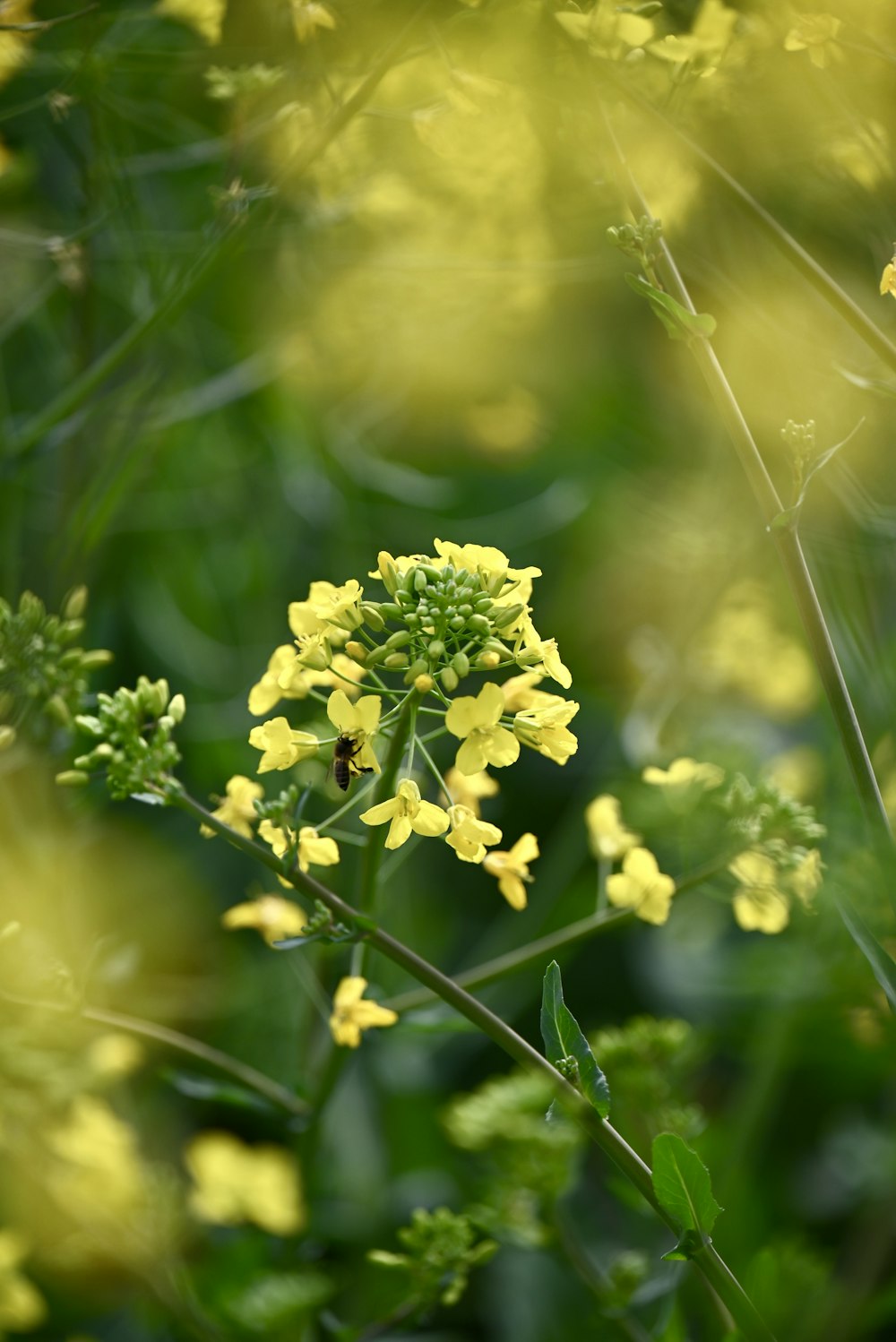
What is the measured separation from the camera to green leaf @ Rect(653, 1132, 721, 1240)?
616 mm

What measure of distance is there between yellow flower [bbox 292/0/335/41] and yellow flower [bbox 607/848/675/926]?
819 millimetres

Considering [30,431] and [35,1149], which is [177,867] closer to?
[35,1149]

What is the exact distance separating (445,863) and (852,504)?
3.63 ft

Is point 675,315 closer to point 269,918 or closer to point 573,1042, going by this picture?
point 573,1042

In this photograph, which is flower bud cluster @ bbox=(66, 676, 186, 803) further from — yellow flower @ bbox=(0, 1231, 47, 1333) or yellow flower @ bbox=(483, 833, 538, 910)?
yellow flower @ bbox=(0, 1231, 47, 1333)

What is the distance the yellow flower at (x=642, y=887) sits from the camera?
2.71ft

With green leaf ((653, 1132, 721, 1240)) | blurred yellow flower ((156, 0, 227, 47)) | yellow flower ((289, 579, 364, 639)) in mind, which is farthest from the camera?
blurred yellow flower ((156, 0, 227, 47))

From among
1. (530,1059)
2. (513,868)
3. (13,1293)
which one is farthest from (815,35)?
(13,1293)

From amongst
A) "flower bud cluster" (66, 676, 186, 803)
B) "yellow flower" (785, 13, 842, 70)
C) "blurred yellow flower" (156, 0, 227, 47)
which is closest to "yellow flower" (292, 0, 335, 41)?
"blurred yellow flower" (156, 0, 227, 47)

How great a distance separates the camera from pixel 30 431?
1192 mm

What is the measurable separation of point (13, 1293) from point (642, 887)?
0.90 m

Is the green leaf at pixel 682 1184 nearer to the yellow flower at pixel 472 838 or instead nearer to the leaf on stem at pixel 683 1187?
the leaf on stem at pixel 683 1187

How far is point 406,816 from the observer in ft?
2.35

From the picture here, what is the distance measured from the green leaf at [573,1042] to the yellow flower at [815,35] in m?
0.74
